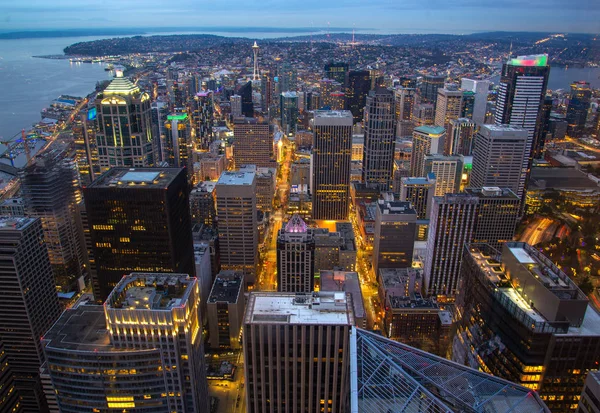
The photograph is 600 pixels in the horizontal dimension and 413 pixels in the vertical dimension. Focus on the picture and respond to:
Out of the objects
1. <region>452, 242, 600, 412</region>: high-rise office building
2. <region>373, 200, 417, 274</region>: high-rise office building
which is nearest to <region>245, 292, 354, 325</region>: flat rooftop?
<region>452, 242, 600, 412</region>: high-rise office building

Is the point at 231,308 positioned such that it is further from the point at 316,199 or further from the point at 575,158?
the point at 575,158

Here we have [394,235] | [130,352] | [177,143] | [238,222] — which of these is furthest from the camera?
[177,143]

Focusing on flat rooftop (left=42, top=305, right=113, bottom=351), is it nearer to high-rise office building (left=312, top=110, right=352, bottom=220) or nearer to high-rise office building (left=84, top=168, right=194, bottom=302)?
high-rise office building (left=84, top=168, right=194, bottom=302)

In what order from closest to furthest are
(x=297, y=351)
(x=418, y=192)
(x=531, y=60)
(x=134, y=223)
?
(x=297, y=351) < (x=134, y=223) < (x=531, y=60) < (x=418, y=192)

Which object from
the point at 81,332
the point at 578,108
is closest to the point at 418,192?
the point at 578,108

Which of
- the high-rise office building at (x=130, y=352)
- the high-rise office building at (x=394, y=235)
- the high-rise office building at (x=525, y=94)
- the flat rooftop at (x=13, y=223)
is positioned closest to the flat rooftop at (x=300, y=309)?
the high-rise office building at (x=130, y=352)

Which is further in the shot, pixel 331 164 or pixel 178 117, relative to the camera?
pixel 178 117

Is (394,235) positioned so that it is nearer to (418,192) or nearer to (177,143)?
(418,192)
